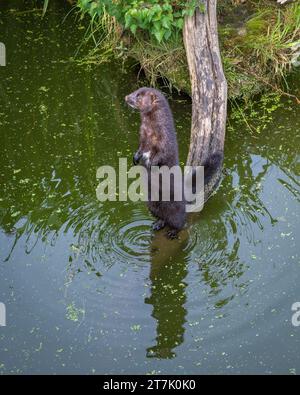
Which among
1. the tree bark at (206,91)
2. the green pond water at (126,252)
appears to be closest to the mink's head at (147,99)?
the tree bark at (206,91)

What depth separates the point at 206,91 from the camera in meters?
5.83

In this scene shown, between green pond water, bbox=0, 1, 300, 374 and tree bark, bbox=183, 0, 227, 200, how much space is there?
1.44ft

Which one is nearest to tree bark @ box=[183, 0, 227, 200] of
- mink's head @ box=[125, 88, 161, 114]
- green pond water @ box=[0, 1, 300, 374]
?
green pond water @ box=[0, 1, 300, 374]

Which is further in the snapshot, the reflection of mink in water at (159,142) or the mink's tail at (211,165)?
the mink's tail at (211,165)

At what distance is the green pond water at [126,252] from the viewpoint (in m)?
4.71

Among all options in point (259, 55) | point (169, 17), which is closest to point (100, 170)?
point (169, 17)

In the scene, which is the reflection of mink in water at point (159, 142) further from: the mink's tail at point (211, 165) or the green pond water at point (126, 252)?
the mink's tail at point (211, 165)

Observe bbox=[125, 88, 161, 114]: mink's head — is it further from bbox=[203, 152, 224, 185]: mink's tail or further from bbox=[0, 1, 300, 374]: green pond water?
bbox=[0, 1, 300, 374]: green pond water

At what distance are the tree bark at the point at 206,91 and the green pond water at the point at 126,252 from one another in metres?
0.44

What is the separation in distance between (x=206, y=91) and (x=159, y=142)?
0.80 meters

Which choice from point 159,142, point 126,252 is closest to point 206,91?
point 159,142

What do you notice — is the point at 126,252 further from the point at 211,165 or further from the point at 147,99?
the point at 147,99
